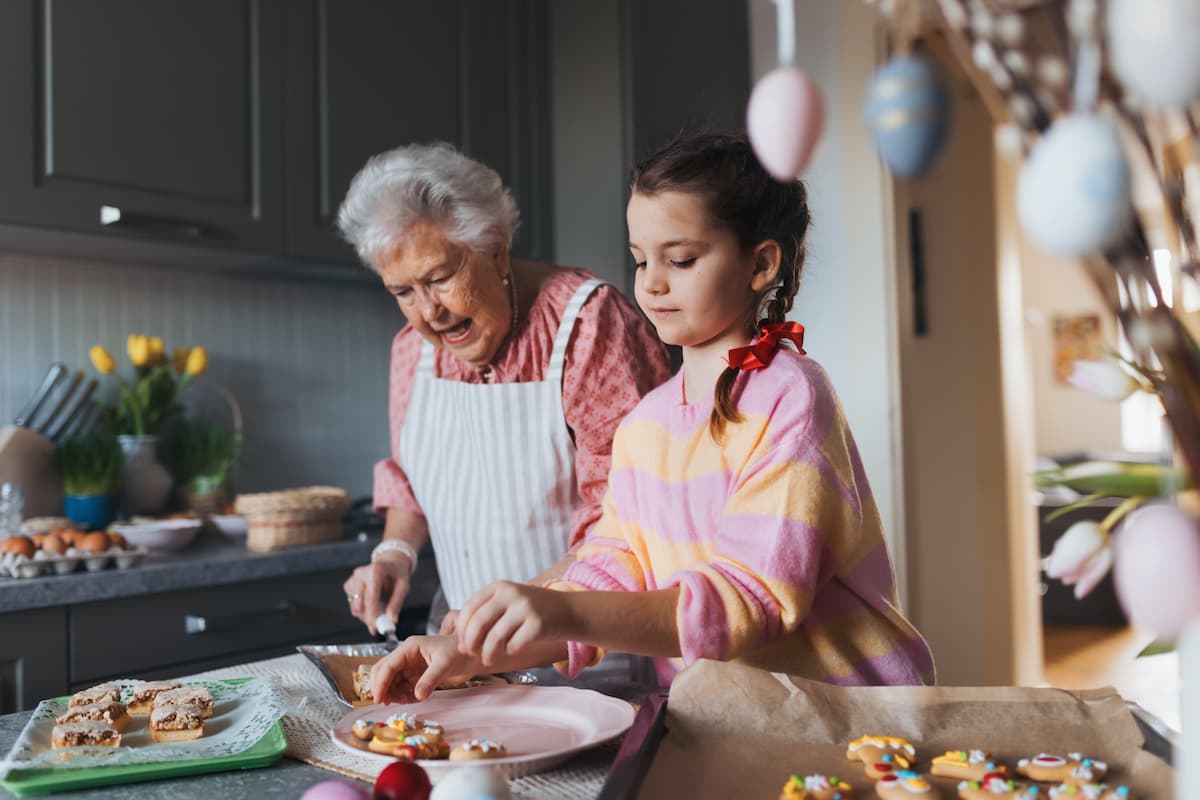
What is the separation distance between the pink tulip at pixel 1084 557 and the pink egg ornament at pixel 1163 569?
6cm

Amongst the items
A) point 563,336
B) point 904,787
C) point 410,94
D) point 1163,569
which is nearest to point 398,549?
point 563,336

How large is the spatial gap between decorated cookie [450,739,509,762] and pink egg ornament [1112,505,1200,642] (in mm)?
464

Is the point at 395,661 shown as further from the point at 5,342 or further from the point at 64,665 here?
the point at 5,342

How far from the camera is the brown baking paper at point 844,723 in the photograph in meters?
0.70

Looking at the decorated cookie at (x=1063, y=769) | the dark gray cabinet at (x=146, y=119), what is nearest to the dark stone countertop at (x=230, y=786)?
the decorated cookie at (x=1063, y=769)

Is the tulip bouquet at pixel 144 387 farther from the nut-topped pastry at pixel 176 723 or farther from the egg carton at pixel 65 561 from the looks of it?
the nut-topped pastry at pixel 176 723

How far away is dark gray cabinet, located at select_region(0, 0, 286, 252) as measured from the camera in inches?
70.5

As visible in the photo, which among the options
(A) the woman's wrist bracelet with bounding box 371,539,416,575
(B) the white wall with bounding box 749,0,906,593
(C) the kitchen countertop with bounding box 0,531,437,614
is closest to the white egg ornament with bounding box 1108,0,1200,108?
(A) the woman's wrist bracelet with bounding box 371,539,416,575

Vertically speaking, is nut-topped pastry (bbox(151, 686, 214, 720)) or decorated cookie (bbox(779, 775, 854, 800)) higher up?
nut-topped pastry (bbox(151, 686, 214, 720))

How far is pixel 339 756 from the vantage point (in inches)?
30.9

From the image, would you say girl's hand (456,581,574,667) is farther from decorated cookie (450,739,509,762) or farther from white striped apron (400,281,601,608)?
white striped apron (400,281,601,608)

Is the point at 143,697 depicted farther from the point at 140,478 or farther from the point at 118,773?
the point at 140,478

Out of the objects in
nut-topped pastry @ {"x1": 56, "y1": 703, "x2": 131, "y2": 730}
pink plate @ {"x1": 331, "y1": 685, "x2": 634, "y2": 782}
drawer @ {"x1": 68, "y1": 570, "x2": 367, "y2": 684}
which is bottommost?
drawer @ {"x1": 68, "y1": 570, "x2": 367, "y2": 684}

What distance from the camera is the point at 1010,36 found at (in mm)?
388
